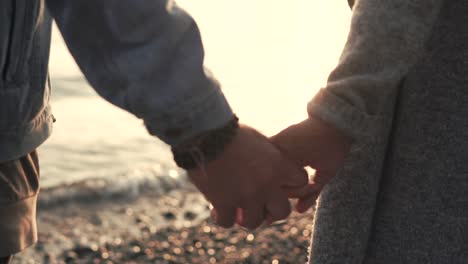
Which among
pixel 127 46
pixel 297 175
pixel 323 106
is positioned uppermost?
pixel 127 46

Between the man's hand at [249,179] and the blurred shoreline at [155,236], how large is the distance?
2.59 metres

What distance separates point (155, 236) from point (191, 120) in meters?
3.45

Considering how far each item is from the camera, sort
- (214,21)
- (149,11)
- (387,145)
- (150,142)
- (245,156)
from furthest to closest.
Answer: (214,21), (150,142), (387,145), (245,156), (149,11)

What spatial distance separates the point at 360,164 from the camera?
1.53 meters

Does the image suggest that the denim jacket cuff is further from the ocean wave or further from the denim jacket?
the ocean wave

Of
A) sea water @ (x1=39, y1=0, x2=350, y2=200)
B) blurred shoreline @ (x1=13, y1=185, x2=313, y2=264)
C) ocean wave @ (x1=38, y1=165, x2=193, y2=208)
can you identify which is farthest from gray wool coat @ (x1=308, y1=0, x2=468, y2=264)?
ocean wave @ (x1=38, y1=165, x2=193, y2=208)

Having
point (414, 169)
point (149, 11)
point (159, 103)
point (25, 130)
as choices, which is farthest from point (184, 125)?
point (414, 169)

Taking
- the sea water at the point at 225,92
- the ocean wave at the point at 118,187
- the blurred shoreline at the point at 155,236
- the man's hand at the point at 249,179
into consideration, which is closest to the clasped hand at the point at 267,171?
the man's hand at the point at 249,179

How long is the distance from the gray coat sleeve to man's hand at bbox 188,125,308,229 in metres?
0.12

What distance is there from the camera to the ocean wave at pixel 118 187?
574 cm

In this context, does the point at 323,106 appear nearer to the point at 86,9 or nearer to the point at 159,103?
the point at 159,103

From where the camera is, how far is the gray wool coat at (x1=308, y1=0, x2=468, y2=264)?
145 cm

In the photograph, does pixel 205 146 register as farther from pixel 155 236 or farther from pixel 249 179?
pixel 155 236

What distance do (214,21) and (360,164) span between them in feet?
30.7
